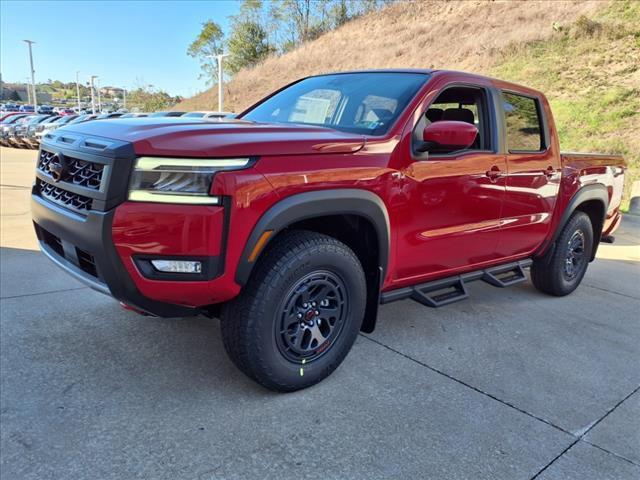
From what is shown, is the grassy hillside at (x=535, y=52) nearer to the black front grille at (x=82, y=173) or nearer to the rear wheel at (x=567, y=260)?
the rear wheel at (x=567, y=260)

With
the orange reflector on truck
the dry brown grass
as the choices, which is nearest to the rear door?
the orange reflector on truck

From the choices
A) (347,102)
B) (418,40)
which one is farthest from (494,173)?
(418,40)

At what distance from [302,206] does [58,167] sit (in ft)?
4.34

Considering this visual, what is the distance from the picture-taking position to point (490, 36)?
25.3 meters

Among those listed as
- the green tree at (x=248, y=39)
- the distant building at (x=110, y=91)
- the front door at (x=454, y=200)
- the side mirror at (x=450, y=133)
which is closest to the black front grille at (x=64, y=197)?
the front door at (x=454, y=200)

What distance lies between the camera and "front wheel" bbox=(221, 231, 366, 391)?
2.58m

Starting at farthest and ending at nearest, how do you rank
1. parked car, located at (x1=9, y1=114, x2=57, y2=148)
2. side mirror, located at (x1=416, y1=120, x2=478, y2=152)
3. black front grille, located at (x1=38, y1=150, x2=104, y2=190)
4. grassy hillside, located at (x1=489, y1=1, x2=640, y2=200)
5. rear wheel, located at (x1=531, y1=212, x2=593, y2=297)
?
parked car, located at (x1=9, y1=114, x2=57, y2=148) → grassy hillside, located at (x1=489, y1=1, x2=640, y2=200) → rear wheel, located at (x1=531, y1=212, x2=593, y2=297) → side mirror, located at (x1=416, y1=120, x2=478, y2=152) → black front grille, located at (x1=38, y1=150, x2=104, y2=190)

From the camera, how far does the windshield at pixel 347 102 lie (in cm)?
322

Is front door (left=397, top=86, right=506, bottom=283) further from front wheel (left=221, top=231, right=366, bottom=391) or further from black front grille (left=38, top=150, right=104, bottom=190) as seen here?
black front grille (left=38, top=150, right=104, bottom=190)

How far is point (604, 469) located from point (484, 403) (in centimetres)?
67

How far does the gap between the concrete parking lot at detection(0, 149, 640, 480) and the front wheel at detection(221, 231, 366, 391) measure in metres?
0.19

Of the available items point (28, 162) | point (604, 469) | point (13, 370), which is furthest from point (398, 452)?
point (28, 162)

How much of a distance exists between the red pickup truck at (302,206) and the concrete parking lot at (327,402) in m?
0.34

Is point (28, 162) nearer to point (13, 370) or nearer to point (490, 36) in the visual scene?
point (13, 370)
